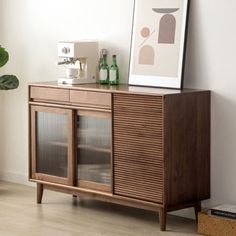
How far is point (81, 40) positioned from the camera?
5949mm

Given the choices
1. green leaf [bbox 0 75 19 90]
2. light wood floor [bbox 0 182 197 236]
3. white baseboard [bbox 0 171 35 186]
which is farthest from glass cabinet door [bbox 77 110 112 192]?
white baseboard [bbox 0 171 35 186]

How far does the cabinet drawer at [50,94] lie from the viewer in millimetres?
5461

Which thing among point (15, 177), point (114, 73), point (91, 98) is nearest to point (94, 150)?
point (91, 98)

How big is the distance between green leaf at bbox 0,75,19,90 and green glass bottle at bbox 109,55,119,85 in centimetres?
105

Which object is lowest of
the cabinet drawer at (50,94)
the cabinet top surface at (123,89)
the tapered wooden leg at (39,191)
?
the tapered wooden leg at (39,191)

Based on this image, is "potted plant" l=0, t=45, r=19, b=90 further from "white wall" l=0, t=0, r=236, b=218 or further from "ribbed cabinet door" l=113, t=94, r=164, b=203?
"ribbed cabinet door" l=113, t=94, r=164, b=203

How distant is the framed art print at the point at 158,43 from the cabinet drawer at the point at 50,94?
0.49 meters

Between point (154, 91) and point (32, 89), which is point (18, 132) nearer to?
point (32, 89)

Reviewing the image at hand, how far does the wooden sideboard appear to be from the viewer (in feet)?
16.0

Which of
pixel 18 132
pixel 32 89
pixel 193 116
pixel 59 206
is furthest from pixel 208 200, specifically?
pixel 18 132

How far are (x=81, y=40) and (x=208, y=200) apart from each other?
1693 mm

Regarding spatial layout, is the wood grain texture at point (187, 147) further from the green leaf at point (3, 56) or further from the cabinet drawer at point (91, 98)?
the green leaf at point (3, 56)

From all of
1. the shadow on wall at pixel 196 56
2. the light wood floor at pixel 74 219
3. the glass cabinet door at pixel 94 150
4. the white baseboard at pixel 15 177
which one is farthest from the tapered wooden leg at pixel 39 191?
the shadow on wall at pixel 196 56

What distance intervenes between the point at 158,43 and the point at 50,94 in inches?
36.0
